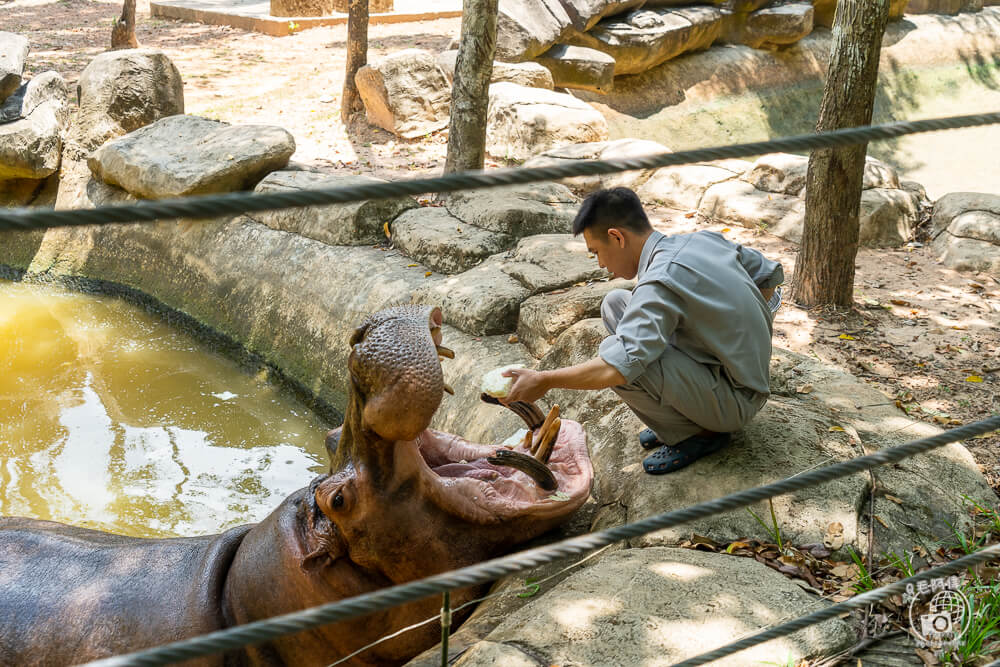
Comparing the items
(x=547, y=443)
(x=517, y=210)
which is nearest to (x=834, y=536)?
(x=547, y=443)

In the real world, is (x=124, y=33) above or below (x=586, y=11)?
below

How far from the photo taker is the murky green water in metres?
4.91

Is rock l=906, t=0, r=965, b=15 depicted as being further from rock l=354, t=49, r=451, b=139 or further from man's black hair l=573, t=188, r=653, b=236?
man's black hair l=573, t=188, r=653, b=236

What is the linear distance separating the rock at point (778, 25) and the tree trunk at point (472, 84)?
925cm

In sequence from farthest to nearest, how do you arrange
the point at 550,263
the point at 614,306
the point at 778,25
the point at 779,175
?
the point at 778,25
the point at 779,175
the point at 550,263
the point at 614,306

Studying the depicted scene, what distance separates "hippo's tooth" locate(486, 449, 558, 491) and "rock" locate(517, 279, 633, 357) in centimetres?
166

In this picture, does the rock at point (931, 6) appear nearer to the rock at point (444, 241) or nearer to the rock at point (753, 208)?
the rock at point (753, 208)

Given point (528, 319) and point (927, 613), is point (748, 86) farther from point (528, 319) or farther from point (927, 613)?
point (927, 613)

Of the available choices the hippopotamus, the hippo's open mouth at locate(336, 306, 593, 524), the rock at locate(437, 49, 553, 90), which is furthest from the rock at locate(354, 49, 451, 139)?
the hippopotamus

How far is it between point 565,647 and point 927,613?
1072 mm

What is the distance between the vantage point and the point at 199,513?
15.9 feet

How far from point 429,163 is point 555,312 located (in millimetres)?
5185

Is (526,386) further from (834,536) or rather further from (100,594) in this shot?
(100,594)

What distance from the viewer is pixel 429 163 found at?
9.66 m
